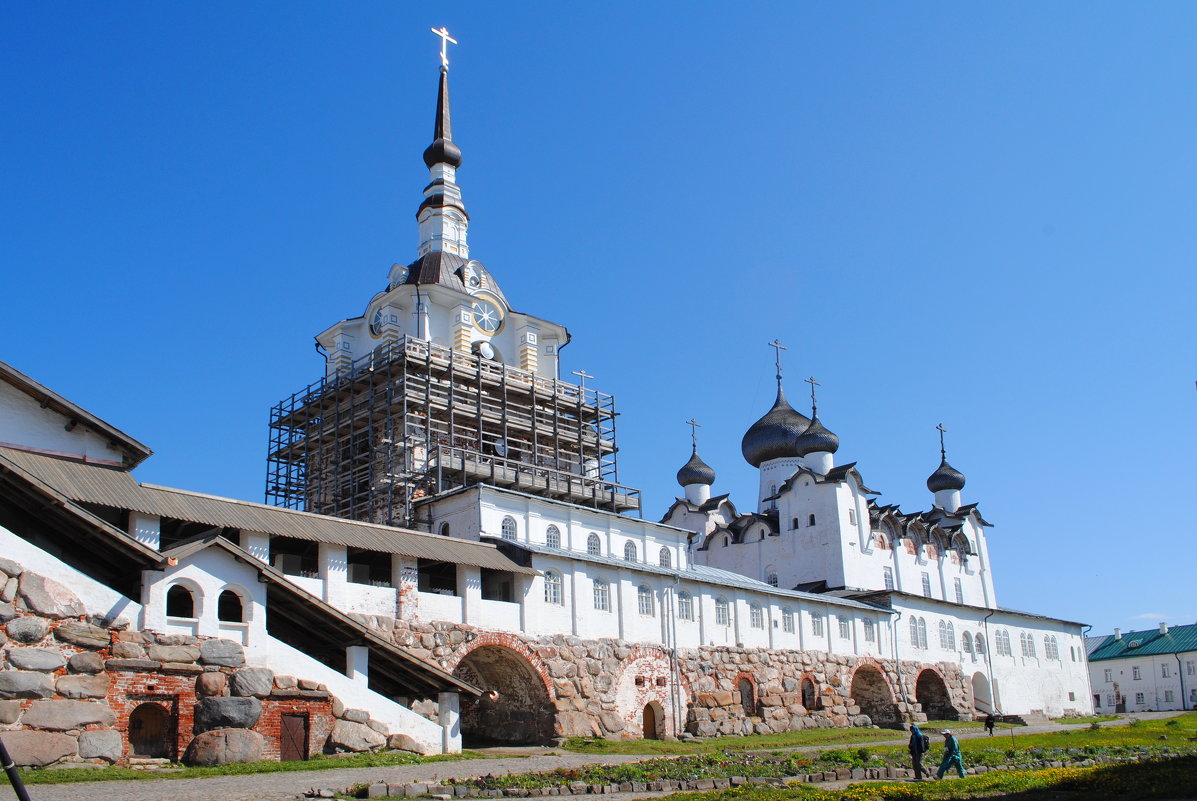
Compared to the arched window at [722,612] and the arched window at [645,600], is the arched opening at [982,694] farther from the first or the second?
the arched window at [645,600]

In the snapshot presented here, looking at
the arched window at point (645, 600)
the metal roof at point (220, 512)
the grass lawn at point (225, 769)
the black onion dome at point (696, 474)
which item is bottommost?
the grass lawn at point (225, 769)

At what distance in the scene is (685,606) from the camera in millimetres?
36469

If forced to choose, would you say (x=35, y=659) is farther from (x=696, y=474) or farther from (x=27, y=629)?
(x=696, y=474)

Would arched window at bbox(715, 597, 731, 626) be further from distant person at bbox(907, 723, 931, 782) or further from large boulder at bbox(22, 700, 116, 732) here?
large boulder at bbox(22, 700, 116, 732)

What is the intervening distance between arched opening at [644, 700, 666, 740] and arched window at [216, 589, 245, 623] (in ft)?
45.1

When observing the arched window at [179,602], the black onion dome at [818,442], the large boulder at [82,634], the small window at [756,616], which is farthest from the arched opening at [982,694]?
the large boulder at [82,634]

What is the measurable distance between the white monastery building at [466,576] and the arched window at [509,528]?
89 mm

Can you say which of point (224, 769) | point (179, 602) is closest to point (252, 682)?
point (224, 769)

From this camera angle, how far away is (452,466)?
A: 41.1m

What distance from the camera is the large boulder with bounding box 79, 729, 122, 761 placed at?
19.7m

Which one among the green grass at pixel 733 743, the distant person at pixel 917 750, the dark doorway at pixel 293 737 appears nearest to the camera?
the distant person at pixel 917 750

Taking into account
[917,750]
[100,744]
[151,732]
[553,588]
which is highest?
[553,588]

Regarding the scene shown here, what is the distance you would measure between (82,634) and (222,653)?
2.61 metres

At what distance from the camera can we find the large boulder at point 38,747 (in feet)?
61.7
